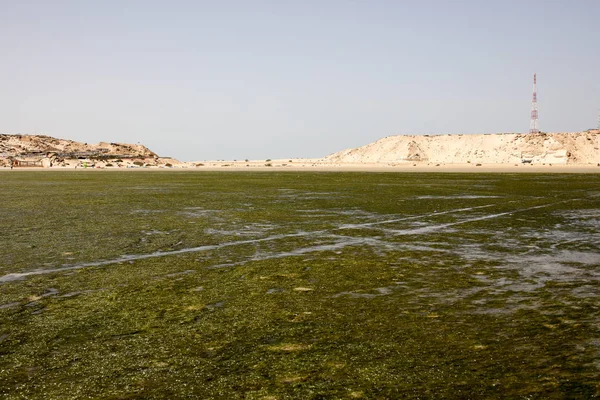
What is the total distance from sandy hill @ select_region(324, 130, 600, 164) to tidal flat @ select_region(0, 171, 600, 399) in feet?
410

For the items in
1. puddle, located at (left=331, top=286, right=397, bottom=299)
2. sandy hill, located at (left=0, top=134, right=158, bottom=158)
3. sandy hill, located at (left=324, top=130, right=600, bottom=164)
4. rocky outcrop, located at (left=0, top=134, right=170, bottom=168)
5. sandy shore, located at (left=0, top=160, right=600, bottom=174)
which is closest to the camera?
puddle, located at (left=331, top=286, right=397, bottom=299)

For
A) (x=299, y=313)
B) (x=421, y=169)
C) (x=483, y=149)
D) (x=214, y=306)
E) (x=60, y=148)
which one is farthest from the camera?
(x=483, y=149)

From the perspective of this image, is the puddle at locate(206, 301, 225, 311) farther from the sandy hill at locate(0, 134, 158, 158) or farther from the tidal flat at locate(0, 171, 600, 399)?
the sandy hill at locate(0, 134, 158, 158)

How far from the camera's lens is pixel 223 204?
21.2m

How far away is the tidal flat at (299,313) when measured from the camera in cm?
421

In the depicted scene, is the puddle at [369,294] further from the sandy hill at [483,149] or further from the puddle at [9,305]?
the sandy hill at [483,149]

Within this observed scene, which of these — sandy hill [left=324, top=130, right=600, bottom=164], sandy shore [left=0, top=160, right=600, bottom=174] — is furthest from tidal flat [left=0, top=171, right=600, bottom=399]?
sandy hill [left=324, top=130, right=600, bottom=164]

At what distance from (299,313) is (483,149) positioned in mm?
157767

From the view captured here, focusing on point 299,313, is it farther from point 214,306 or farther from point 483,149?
point 483,149

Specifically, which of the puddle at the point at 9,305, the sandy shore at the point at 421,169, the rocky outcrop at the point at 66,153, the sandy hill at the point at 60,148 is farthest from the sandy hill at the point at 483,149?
the puddle at the point at 9,305

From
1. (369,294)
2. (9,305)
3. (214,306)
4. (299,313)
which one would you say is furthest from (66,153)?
(299,313)

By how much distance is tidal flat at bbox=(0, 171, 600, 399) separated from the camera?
4.21 m

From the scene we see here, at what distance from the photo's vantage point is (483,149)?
15388 cm

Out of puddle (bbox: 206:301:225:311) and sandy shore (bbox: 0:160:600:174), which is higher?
sandy shore (bbox: 0:160:600:174)
